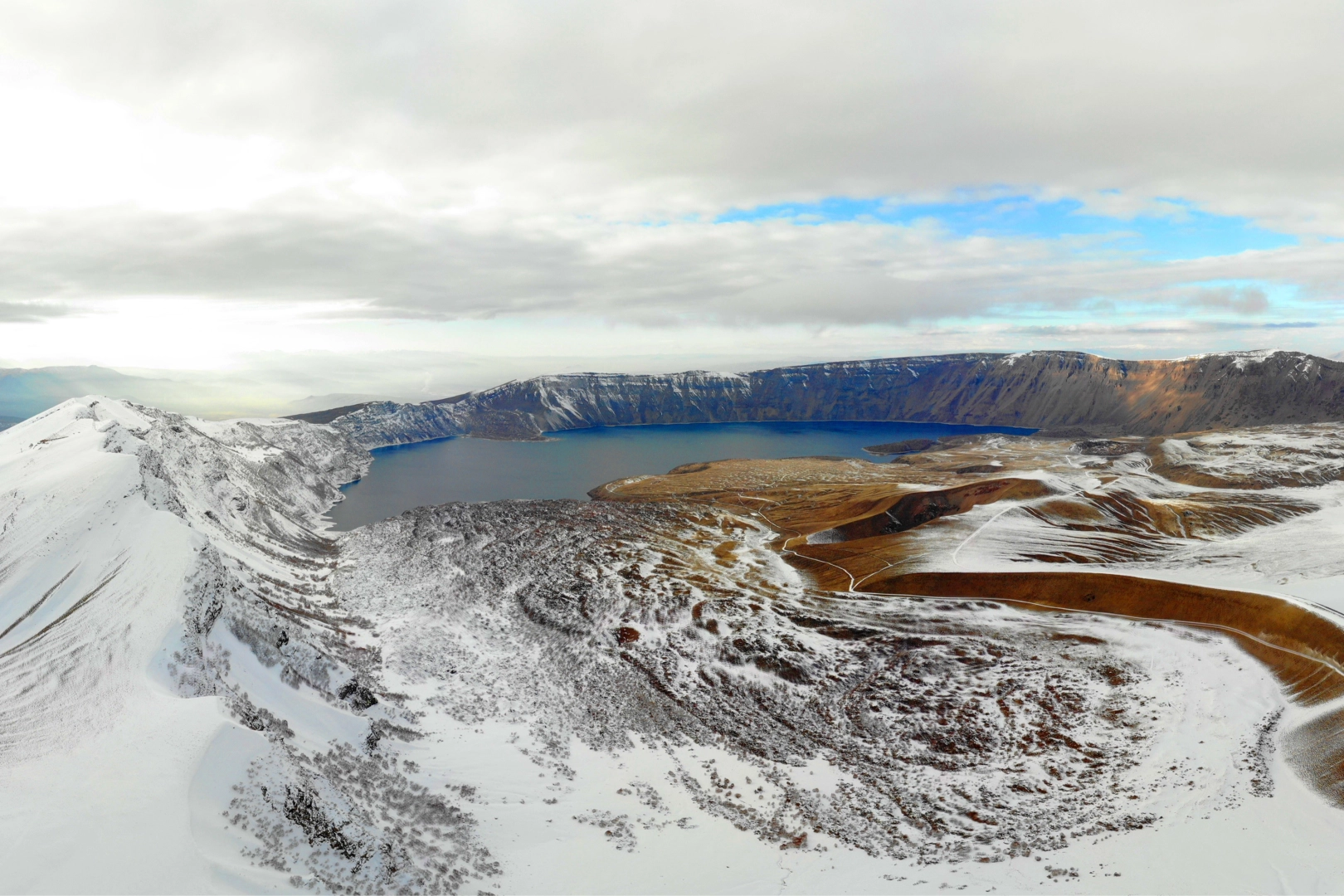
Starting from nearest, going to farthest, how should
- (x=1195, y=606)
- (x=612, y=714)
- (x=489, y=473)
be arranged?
(x=612, y=714), (x=1195, y=606), (x=489, y=473)

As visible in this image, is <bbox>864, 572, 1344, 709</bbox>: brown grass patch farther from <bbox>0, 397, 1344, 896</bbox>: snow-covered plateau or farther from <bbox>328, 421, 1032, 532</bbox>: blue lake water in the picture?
<bbox>328, 421, 1032, 532</bbox>: blue lake water

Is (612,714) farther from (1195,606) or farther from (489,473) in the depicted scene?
(489,473)

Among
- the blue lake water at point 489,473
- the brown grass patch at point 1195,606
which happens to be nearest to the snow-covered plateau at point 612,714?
the brown grass patch at point 1195,606

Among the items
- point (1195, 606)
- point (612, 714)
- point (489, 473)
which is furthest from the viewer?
point (489, 473)

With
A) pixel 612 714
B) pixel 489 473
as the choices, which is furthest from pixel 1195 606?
pixel 489 473

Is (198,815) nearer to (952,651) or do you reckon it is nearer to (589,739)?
(589,739)

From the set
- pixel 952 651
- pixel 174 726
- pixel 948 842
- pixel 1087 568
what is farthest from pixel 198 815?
pixel 1087 568

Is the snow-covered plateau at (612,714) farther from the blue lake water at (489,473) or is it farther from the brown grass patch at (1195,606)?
the blue lake water at (489,473)

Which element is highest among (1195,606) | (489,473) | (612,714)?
(1195,606)

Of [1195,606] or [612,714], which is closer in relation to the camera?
[612,714]
